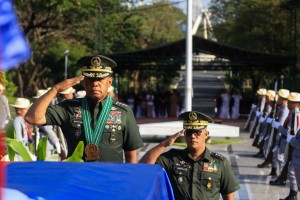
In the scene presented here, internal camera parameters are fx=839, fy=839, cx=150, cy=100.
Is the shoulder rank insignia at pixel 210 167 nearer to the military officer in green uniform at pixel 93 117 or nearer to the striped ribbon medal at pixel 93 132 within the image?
the military officer in green uniform at pixel 93 117

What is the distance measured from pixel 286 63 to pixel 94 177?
3247cm

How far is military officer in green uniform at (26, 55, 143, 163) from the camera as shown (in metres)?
5.71

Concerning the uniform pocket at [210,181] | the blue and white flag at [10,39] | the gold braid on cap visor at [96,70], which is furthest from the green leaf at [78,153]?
the blue and white flag at [10,39]

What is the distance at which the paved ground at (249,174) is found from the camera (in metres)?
12.8

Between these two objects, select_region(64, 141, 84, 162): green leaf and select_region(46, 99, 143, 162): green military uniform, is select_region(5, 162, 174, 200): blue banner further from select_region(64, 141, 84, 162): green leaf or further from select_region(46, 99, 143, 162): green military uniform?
select_region(46, 99, 143, 162): green military uniform

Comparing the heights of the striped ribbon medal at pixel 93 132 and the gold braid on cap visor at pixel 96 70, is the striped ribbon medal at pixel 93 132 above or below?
below

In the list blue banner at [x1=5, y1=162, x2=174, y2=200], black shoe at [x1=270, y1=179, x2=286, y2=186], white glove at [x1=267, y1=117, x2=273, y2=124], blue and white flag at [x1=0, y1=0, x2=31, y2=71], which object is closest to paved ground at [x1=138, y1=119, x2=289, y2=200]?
black shoe at [x1=270, y1=179, x2=286, y2=186]

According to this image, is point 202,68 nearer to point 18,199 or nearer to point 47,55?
point 47,55

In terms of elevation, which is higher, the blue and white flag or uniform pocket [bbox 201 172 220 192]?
the blue and white flag

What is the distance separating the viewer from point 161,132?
862 inches

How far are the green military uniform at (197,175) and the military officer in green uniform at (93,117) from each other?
16.1 inches

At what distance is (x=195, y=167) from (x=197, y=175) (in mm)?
54

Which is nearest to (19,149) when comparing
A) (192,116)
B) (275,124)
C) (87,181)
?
(192,116)

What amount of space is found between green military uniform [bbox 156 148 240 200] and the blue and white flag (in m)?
3.20
